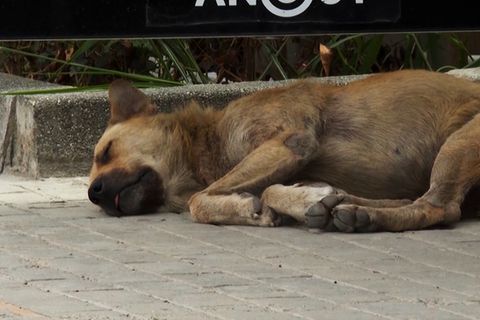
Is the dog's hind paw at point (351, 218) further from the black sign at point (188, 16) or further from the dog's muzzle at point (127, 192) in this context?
the dog's muzzle at point (127, 192)

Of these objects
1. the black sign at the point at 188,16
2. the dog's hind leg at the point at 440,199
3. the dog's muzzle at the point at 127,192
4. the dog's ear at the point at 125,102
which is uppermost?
the black sign at the point at 188,16

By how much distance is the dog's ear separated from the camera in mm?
7902

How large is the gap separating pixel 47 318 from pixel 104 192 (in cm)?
230

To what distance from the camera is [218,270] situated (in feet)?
19.9

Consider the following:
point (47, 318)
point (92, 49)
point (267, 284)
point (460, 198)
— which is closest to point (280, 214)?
point (460, 198)

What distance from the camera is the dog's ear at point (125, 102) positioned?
790 cm

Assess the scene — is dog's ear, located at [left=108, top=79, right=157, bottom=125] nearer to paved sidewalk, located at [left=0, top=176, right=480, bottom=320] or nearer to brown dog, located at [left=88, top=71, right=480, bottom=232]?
brown dog, located at [left=88, top=71, right=480, bottom=232]

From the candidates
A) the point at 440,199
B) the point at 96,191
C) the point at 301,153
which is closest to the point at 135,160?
the point at 96,191

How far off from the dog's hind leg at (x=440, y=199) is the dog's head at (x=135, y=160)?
1116 mm

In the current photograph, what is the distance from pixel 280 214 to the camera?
7.17 m

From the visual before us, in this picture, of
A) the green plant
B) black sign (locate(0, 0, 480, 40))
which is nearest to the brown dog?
black sign (locate(0, 0, 480, 40))

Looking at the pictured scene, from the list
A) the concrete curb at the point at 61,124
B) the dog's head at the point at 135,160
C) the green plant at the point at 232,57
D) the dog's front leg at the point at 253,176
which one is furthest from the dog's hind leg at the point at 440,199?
the green plant at the point at 232,57

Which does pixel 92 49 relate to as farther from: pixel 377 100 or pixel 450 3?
pixel 450 3

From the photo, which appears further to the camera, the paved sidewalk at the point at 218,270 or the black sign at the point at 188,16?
the black sign at the point at 188,16
